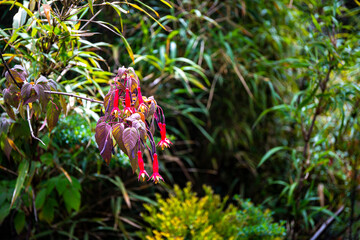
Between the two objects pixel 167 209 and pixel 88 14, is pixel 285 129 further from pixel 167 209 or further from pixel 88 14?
pixel 88 14

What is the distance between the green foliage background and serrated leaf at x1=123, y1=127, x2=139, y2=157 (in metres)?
0.50

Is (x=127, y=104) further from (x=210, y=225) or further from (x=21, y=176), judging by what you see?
(x=210, y=225)

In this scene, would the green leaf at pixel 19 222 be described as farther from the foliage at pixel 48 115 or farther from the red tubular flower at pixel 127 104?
the red tubular flower at pixel 127 104

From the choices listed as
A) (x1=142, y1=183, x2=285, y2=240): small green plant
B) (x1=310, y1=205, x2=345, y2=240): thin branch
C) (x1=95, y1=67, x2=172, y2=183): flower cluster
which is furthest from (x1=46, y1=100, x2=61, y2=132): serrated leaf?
(x1=310, y1=205, x2=345, y2=240): thin branch

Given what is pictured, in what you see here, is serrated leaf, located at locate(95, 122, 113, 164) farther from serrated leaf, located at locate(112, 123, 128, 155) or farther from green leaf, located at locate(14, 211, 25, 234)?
green leaf, located at locate(14, 211, 25, 234)

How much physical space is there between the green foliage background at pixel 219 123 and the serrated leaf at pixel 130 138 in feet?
1.64

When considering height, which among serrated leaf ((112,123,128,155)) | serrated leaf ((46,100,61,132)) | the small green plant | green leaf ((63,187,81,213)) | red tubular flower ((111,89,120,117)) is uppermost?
red tubular flower ((111,89,120,117))

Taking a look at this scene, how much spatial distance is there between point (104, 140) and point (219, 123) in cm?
151

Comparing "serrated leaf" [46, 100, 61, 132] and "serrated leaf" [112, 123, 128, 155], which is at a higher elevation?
"serrated leaf" [112, 123, 128, 155]

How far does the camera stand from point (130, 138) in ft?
2.04

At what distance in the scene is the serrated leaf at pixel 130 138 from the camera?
24.3 inches

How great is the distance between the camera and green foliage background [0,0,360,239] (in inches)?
50.0

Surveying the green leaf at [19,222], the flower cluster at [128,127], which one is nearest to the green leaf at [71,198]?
the green leaf at [19,222]

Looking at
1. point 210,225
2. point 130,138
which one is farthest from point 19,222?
point 130,138
